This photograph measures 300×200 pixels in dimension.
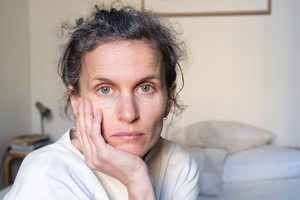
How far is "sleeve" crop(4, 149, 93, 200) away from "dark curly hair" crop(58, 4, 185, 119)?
0.22 m

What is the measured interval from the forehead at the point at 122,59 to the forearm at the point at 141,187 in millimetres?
243

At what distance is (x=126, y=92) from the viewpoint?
78 centimetres

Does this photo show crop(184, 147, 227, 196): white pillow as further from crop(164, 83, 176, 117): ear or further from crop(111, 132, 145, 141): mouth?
crop(111, 132, 145, 141): mouth

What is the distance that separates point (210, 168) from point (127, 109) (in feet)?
3.98

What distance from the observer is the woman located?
0.76 metres

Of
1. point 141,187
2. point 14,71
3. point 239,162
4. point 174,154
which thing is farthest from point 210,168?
point 14,71

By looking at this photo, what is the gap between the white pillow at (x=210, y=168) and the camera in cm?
174

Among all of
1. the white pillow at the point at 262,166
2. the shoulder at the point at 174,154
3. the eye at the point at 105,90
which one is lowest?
the white pillow at the point at 262,166

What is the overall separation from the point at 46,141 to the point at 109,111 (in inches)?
78.6

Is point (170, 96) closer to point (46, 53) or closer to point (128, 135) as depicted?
point (128, 135)

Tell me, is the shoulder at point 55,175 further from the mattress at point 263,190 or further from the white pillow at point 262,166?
the white pillow at point 262,166

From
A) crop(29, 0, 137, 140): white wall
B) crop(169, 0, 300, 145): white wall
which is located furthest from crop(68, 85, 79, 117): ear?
crop(29, 0, 137, 140): white wall

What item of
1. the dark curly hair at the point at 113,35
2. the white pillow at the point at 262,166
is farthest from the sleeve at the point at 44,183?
the white pillow at the point at 262,166

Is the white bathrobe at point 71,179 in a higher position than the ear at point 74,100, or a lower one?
lower
